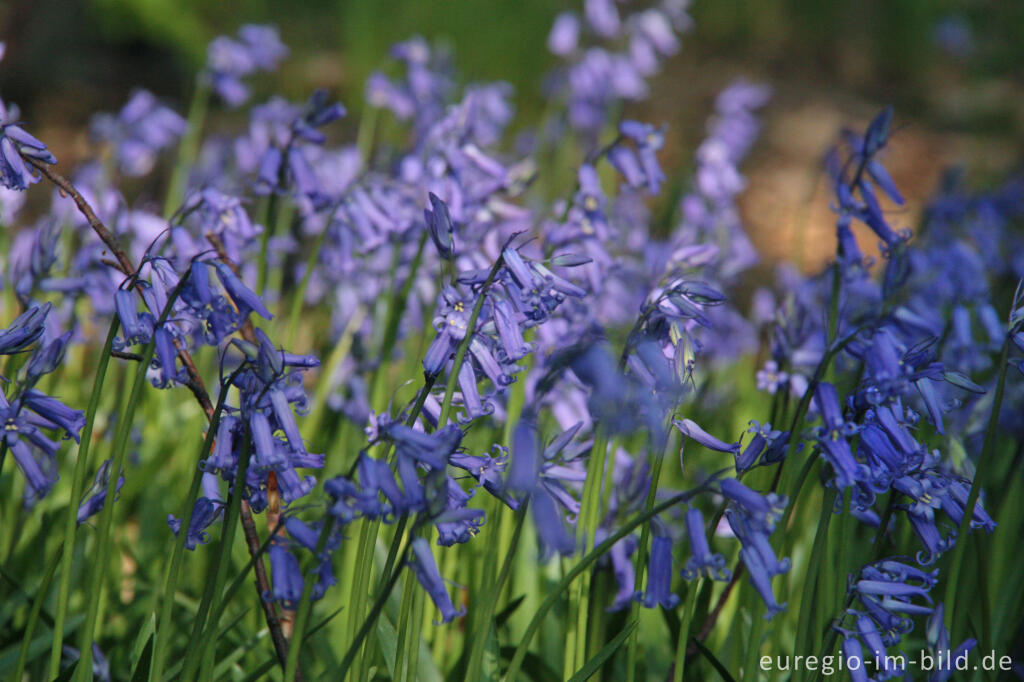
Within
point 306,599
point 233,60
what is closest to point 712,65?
point 233,60

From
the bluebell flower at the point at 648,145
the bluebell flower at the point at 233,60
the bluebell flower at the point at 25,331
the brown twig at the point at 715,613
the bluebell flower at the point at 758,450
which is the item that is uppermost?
the bluebell flower at the point at 233,60

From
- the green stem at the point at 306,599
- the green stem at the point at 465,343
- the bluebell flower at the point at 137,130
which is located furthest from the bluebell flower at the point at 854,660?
the bluebell flower at the point at 137,130

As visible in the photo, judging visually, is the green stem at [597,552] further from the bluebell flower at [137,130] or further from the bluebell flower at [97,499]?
the bluebell flower at [137,130]

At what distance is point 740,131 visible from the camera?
534 centimetres

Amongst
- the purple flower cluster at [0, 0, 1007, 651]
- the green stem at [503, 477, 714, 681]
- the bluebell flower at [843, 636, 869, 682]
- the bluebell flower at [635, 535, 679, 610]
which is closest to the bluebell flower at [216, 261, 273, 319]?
the purple flower cluster at [0, 0, 1007, 651]

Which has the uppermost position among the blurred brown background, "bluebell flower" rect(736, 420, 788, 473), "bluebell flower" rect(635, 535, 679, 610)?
the blurred brown background

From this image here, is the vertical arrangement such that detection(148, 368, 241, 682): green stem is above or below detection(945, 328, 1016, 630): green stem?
below

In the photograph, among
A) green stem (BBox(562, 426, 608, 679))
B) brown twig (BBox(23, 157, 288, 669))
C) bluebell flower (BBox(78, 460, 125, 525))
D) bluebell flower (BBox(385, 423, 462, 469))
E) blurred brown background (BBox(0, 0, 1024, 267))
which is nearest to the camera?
bluebell flower (BBox(385, 423, 462, 469))

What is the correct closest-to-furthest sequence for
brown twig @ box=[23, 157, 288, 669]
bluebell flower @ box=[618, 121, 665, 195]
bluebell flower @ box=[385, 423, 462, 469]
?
bluebell flower @ box=[385, 423, 462, 469] < brown twig @ box=[23, 157, 288, 669] < bluebell flower @ box=[618, 121, 665, 195]

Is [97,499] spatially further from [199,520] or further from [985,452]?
[985,452]

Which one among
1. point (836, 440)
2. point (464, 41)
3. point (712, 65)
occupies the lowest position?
point (836, 440)

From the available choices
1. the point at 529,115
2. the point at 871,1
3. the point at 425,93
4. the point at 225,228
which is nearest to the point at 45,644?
the point at 225,228

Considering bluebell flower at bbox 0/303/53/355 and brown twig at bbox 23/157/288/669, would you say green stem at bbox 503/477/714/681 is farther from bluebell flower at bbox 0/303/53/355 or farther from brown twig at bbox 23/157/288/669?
bluebell flower at bbox 0/303/53/355

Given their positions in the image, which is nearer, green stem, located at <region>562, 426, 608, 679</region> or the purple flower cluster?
the purple flower cluster
